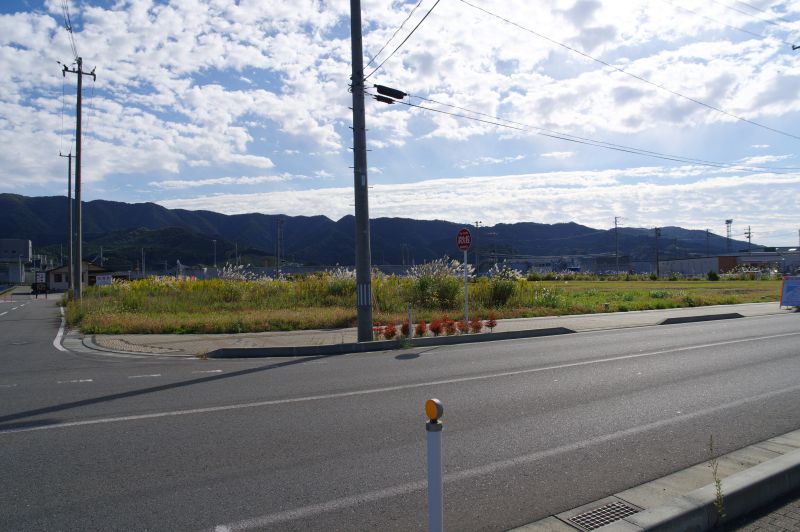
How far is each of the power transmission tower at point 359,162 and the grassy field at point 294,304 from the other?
379cm

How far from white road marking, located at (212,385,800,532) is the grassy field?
12116 millimetres

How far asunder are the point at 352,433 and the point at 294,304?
693 inches

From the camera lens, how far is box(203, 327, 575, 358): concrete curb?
1285cm

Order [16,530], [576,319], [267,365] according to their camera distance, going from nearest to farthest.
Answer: [16,530] → [267,365] → [576,319]

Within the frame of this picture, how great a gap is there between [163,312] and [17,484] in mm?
17708

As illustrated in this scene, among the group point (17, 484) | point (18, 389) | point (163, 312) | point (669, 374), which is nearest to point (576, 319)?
point (669, 374)

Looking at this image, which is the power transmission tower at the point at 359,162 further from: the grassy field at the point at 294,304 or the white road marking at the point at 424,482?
the white road marking at the point at 424,482

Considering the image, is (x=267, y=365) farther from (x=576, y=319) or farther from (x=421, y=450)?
(x=576, y=319)

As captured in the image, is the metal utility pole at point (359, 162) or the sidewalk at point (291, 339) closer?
the sidewalk at point (291, 339)

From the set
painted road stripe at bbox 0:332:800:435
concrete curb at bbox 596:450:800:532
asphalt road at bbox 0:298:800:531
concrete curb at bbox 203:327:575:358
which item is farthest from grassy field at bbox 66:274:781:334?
concrete curb at bbox 596:450:800:532

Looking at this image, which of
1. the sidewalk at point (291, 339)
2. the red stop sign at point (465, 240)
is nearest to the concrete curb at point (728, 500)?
the sidewalk at point (291, 339)

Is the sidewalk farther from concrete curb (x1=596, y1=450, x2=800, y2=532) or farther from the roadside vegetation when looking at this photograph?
concrete curb (x1=596, y1=450, x2=800, y2=532)

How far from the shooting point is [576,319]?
20578mm

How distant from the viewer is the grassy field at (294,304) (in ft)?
58.5
